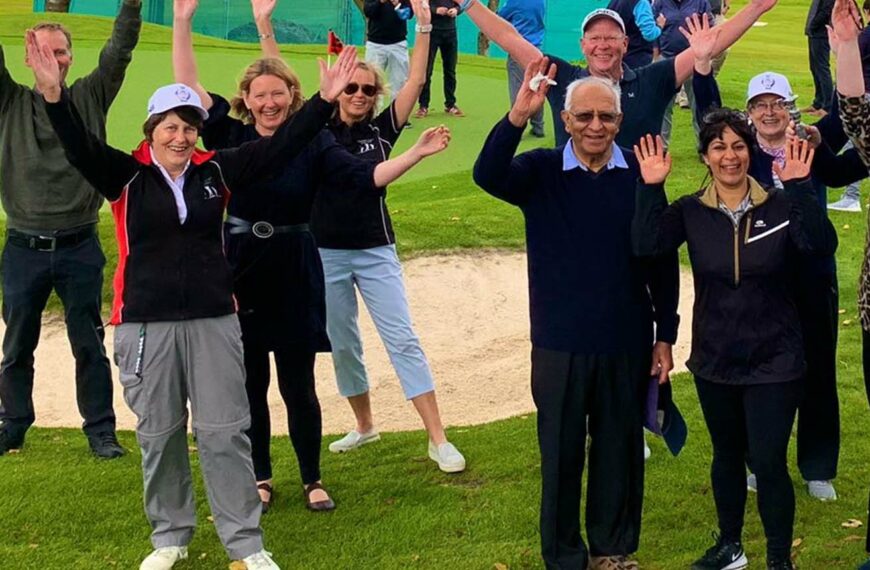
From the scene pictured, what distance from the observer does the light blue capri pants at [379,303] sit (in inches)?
275

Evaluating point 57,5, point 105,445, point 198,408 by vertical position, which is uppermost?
point 57,5

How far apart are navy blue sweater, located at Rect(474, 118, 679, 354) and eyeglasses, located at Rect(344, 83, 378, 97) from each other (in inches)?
68.1

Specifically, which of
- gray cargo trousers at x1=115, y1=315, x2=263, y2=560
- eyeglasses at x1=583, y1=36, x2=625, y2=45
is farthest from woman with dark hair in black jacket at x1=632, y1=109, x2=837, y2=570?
gray cargo trousers at x1=115, y1=315, x2=263, y2=560

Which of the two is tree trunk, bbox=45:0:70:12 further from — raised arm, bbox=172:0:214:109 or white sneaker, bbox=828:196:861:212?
raised arm, bbox=172:0:214:109

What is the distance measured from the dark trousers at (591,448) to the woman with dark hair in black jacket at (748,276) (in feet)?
1.12

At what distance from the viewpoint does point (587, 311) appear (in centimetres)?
513

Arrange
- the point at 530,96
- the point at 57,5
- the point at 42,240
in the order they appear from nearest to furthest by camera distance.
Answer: the point at 530,96 < the point at 42,240 < the point at 57,5

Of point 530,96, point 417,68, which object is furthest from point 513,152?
point 417,68

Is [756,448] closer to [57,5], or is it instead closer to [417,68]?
[417,68]

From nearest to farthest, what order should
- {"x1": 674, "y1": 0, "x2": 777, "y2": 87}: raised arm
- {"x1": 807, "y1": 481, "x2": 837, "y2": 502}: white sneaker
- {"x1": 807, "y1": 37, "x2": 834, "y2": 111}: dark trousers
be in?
{"x1": 674, "y1": 0, "x2": 777, "y2": 87}: raised arm
{"x1": 807, "y1": 481, "x2": 837, "y2": 502}: white sneaker
{"x1": 807, "y1": 37, "x2": 834, "y2": 111}: dark trousers

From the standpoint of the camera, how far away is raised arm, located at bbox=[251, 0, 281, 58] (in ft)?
20.7

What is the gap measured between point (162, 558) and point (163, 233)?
59.2 inches

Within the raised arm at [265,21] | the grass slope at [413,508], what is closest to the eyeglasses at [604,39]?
the raised arm at [265,21]

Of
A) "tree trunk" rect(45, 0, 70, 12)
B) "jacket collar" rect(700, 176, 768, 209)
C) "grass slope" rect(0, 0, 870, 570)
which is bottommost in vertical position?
"grass slope" rect(0, 0, 870, 570)
